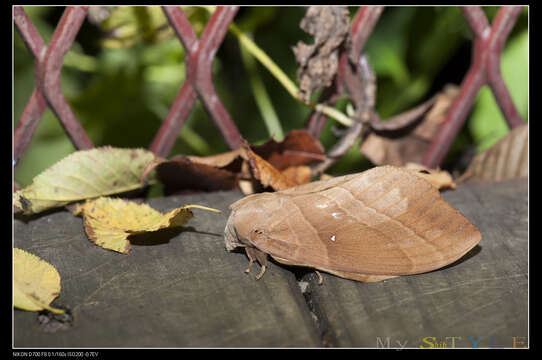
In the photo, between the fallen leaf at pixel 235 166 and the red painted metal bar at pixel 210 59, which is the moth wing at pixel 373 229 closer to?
the fallen leaf at pixel 235 166

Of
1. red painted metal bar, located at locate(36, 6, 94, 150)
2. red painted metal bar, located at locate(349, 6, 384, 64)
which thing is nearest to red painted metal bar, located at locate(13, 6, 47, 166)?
red painted metal bar, located at locate(36, 6, 94, 150)

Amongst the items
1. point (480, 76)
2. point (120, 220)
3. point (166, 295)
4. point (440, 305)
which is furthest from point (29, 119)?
point (480, 76)

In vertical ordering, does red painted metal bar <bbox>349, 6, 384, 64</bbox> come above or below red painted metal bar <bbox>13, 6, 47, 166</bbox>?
above

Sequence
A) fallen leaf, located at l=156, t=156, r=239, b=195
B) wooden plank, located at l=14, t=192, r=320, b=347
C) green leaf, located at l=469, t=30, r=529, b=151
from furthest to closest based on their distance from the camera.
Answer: green leaf, located at l=469, t=30, r=529, b=151 → fallen leaf, located at l=156, t=156, r=239, b=195 → wooden plank, located at l=14, t=192, r=320, b=347

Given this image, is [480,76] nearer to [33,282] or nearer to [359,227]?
[359,227]

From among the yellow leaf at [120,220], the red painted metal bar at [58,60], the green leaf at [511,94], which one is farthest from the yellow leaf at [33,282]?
the green leaf at [511,94]

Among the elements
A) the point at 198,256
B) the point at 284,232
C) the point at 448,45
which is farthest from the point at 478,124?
the point at 198,256

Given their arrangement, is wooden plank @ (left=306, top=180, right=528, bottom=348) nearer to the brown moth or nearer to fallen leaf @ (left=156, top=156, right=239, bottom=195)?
the brown moth

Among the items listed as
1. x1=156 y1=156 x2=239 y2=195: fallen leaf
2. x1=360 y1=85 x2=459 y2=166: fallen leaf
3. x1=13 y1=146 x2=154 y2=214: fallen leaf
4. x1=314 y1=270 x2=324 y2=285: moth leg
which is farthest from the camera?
x1=360 y1=85 x2=459 y2=166: fallen leaf
